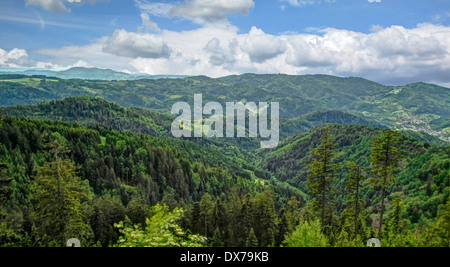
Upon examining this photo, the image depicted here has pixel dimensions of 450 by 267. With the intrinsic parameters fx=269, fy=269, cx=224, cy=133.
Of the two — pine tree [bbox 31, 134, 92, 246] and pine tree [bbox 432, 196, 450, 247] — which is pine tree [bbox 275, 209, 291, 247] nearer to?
pine tree [bbox 432, 196, 450, 247]

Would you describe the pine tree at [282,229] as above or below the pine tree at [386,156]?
below

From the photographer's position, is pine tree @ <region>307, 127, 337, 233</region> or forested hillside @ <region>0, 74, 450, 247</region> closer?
forested hillside @ <region>0, 74, 450, 247</region>

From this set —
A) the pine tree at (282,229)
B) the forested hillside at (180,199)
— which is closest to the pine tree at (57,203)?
the forested hillside at (180,199)

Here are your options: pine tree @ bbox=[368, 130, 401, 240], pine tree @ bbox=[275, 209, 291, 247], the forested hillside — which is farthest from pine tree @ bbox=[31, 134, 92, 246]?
pine tree @ bbox=[275, 209, 291, 247]

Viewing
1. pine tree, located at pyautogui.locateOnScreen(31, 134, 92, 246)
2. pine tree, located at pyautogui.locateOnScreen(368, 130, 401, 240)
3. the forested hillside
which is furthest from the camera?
pine tree, located at pyautogui.locateOnScreen(368, 130, 401, 240)

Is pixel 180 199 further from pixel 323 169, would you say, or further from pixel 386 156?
pixel 386 156

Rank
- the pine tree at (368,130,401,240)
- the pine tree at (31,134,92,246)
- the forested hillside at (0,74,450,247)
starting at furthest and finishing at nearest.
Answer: the pine tree at (368,130,401,240)
the pine tree at (31,134,92,246)
the forested hillside at (0,74,450,247)

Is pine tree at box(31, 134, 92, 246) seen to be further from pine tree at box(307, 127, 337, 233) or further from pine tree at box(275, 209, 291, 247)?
pine tree at box(275, 209, 291, 247)

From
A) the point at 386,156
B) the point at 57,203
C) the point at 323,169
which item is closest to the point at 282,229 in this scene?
the point at 323,169

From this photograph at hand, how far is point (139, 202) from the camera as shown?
7431 centimetres

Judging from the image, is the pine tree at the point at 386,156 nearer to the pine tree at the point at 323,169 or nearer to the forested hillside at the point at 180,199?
the forested hillside at the point at 180,199

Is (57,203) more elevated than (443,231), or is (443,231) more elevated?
(443,231)

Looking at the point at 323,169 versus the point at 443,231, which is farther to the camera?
the point at 323,169

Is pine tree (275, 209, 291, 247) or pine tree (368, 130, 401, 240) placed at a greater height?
pine tree (368, 130, 401, 240)
